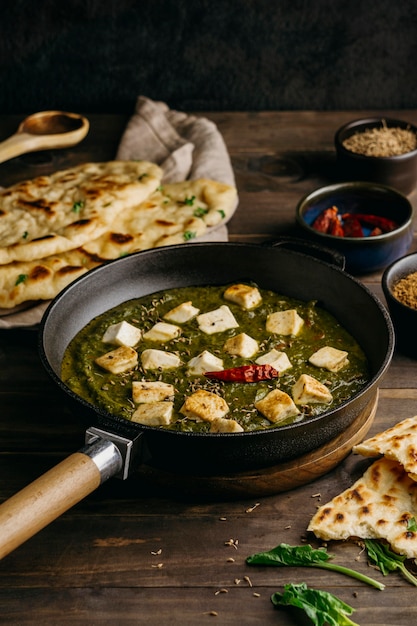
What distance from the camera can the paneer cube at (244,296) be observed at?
340cm

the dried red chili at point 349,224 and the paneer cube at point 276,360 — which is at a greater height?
the paneer cube at point 276,360

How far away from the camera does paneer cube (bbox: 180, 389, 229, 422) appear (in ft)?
9.03

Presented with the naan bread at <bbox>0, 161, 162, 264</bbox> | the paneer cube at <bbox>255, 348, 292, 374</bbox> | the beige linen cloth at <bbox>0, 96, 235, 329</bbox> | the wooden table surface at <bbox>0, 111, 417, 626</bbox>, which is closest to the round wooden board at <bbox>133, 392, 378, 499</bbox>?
the wooden table surface at <bbox>0, 111, 417, 626</bbox>

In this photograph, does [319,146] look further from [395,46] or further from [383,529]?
[383,529]

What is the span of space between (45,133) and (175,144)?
748 millimetres

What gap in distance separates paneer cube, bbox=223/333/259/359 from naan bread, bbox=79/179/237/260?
80cm

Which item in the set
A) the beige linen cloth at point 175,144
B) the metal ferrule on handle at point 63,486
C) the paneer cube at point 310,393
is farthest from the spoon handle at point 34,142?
the metal ferrule on handle at point 63,486

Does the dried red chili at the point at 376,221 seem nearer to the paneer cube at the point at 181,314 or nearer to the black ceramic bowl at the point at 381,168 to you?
the black ceramic bowl at the point at 381,168

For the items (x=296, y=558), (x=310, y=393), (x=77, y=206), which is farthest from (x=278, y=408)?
(x=77, y=206)

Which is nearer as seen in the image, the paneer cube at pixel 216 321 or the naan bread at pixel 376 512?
the naan bread at pixel 376 512

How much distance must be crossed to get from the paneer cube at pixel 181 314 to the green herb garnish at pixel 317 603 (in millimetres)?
1206

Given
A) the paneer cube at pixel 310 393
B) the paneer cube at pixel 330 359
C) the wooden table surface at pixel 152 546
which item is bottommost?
the wooden table surface at pixel 152 546

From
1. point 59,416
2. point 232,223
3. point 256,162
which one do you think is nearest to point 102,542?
point 59,416

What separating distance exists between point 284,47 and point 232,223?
1622mm
